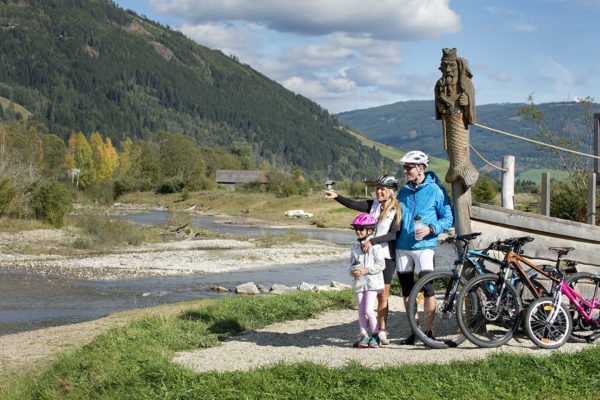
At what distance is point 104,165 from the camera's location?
13100 cm

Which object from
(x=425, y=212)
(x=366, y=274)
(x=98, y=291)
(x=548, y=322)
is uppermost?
(x=425, y=212)

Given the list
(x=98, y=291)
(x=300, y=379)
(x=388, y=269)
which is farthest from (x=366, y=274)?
(x=98, y=291)

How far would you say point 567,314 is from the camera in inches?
372

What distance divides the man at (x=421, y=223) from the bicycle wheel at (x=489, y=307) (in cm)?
43

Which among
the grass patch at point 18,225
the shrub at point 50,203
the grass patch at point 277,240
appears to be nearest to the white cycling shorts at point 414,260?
the grass patch at point 277,240

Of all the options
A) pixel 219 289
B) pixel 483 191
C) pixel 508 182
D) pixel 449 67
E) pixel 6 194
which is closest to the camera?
pixel 449 67

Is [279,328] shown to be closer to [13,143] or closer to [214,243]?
[214,243]

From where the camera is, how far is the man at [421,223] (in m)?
9.69

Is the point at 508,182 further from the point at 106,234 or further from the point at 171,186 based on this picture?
the point at 171,186

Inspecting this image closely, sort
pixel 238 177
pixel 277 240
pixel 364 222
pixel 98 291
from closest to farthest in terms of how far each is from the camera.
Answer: pixel 364 222 → pixel 98 291 → pixel 277 240 → pixel 238 177

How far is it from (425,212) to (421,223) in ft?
0.55

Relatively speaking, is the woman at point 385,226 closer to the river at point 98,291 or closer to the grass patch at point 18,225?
the river at point 98,291

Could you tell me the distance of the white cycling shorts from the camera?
382 inches

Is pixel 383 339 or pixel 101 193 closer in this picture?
pixel 383 339
